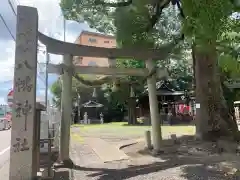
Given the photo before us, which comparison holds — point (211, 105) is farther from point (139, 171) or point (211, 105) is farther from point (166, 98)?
point (166, 98)

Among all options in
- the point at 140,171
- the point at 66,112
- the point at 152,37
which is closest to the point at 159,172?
the point at 140,171

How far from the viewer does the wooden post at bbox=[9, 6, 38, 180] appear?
536cm

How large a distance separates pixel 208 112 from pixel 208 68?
1989 millimetres

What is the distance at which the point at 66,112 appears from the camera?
888 centimetres

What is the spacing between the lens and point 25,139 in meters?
5.43

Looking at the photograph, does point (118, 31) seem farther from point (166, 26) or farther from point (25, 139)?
point (166, 26)

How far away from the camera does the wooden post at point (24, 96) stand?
5.36m

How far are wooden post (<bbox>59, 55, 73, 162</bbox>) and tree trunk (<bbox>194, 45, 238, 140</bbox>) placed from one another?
5.95 metres

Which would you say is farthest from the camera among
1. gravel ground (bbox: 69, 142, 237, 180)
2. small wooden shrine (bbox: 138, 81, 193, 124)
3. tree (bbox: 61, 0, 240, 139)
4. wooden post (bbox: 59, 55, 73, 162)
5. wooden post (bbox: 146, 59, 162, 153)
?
small wooden shrine (bbox: 138, 81, 193, 124)

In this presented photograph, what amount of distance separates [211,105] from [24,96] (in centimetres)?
902

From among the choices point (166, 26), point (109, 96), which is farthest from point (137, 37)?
point (109, 96)

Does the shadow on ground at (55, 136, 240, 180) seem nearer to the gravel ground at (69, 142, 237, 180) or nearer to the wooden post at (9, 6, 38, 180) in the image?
the gravel ground at (69, 142, 237, 180)

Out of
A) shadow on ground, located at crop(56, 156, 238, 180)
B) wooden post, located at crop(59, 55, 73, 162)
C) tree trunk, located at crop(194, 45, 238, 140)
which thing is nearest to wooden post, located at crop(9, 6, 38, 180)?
shadow on ground, located at crop(56, 156, 238, 180)

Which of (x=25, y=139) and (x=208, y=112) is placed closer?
(x=25, y=139)
